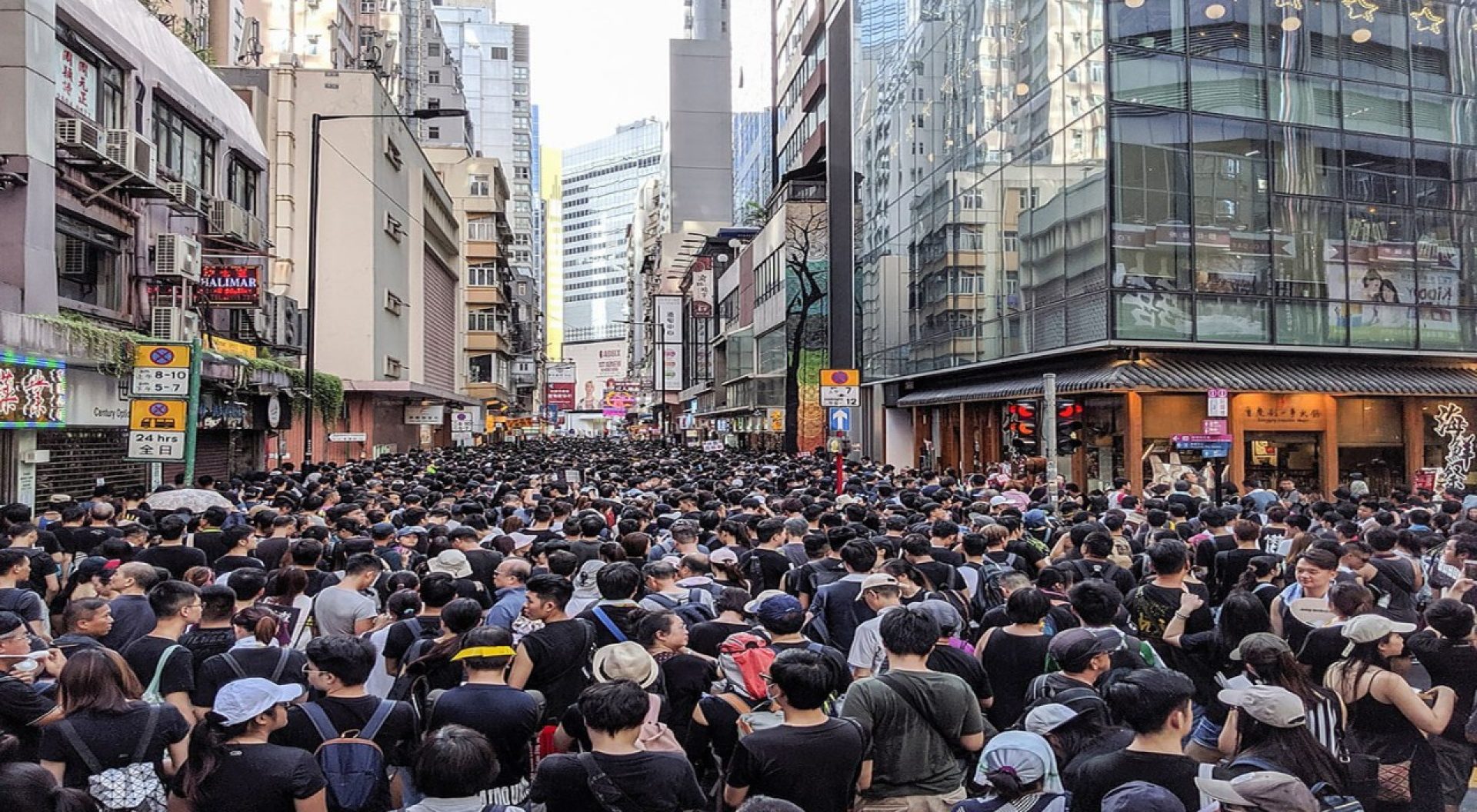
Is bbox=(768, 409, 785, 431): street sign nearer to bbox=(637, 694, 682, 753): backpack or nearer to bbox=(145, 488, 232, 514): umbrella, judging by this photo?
bbox=(145, 488, 232, 514): umbrella

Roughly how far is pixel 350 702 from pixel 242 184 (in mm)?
29366

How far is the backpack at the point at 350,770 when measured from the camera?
14.8 feet

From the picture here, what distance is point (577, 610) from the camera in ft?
23.5

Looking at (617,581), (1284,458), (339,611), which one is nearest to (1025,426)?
(1284,458)

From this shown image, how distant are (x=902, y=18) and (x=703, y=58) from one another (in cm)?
9380

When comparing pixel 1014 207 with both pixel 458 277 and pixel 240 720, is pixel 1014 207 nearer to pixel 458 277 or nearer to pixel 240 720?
pixel 240 720

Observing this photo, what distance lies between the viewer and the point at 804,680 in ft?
14.3

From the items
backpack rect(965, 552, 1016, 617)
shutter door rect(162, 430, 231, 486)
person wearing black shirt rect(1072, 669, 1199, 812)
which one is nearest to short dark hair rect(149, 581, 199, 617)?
person wearing black shirt rect(1072, 669, 1199, 812)

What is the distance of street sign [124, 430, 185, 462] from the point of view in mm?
14438

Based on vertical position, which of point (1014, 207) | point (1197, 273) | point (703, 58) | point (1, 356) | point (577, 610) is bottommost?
point (577, 610)

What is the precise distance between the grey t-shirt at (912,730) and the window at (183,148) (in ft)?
78.0

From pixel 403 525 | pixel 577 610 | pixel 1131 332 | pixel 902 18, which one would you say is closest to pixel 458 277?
pixel 902 18

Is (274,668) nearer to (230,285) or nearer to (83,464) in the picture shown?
(83,464)

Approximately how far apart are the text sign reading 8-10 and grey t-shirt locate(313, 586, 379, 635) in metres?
8.89
